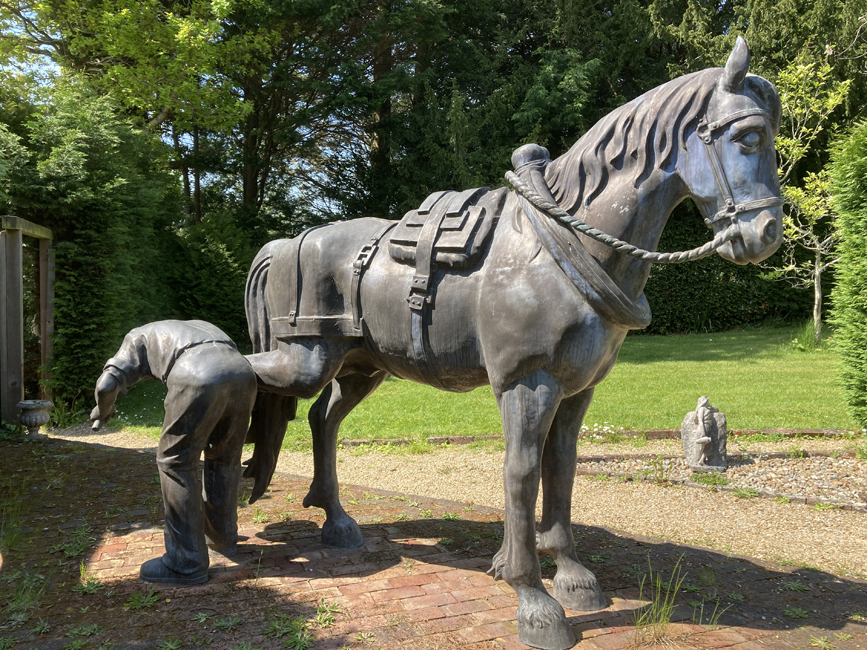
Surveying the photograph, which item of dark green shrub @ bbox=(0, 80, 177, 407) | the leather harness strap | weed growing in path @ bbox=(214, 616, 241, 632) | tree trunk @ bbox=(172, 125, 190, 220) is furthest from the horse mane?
tree trunk @ bbox=(172, 125, 190, 220)

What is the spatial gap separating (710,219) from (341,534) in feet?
8.97

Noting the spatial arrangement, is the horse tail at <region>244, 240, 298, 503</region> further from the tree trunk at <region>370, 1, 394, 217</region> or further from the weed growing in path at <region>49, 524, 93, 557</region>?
the tree trunk at <region>370, 1, 394, 217</region>

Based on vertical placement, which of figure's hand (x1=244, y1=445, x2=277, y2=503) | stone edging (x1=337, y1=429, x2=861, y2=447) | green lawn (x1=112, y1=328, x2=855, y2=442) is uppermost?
figure's hand (x1=244, y1=445, x2=277, y2=503)

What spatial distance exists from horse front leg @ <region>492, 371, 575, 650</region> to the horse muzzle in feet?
3.09

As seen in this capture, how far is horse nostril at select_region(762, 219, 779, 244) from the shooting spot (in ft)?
7.97

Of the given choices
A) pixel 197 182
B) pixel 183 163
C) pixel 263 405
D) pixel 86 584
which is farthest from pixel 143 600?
pixel 197 182

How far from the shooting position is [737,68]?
243 centimetres

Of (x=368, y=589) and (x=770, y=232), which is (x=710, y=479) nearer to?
(x=368, y=589)

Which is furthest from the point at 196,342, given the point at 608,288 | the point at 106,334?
the point at 106,334

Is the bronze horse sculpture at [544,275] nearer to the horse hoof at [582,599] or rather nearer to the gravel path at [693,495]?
the horse hoof at [582,599]

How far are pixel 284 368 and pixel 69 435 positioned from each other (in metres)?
6.47

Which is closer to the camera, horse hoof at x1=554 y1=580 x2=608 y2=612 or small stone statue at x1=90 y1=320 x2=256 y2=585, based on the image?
horse hoof at x1=554 y1=580 x2=608 y2=612

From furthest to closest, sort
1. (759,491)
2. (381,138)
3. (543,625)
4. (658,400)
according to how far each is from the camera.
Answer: (381,138) → (658,400) → (759,491) → (543,625)

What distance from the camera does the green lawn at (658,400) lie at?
27.9 ft
